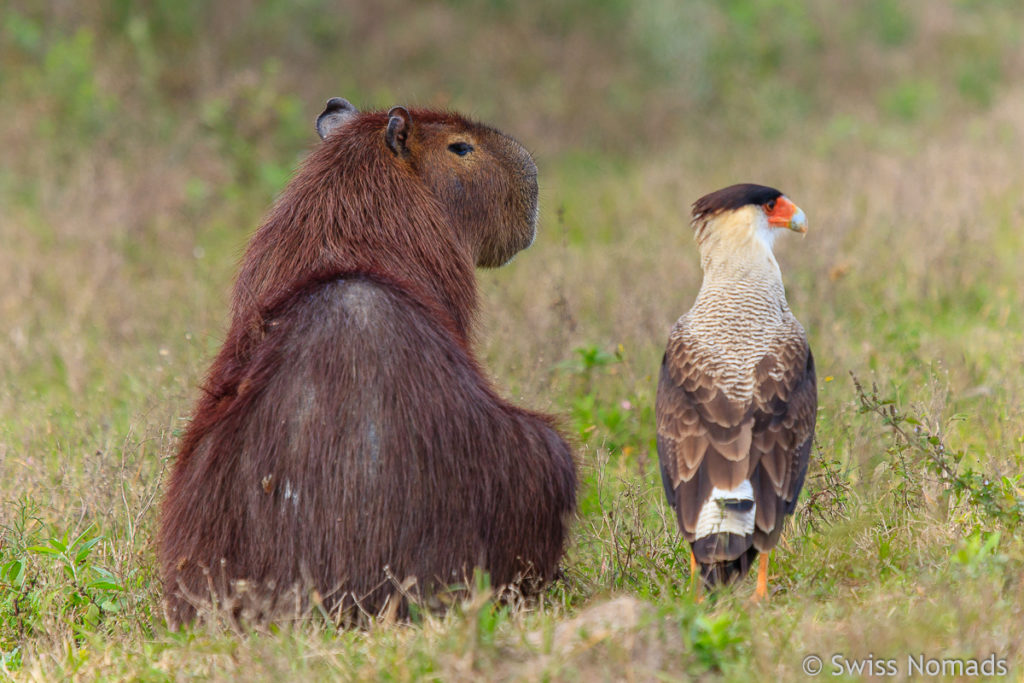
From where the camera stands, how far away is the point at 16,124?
1123cm

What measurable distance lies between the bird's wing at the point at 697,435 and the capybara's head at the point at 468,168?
107cm

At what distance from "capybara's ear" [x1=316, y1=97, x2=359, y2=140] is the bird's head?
160cm

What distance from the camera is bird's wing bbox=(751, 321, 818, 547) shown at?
13.0 ft

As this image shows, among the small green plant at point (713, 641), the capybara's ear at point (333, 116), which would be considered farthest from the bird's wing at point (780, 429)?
the capybara's ear at point (333, 116)

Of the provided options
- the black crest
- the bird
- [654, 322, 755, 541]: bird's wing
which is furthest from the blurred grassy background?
the black crest

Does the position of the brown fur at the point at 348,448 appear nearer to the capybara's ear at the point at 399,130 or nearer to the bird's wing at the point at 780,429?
the capybara's ear at the point at 399,130

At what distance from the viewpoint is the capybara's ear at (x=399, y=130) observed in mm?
4512

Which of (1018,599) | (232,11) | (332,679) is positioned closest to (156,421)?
(332,679)

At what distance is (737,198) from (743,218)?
9 cm

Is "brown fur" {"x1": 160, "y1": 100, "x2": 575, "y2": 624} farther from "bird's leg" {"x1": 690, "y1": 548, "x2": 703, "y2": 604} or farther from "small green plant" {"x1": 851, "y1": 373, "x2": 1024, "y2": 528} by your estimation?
"small green plant" {"x1": 851, "y1": 373, "x2": 1024, "y2": 528}

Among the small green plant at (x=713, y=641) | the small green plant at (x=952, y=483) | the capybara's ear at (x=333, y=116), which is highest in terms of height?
the capybara's ear at (x=333, y=116)

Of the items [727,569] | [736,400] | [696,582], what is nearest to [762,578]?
[727,569]

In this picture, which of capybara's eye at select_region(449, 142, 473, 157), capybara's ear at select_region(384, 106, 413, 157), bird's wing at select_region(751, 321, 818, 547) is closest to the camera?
bird's wing at select_region(751, 321, 818, 547)

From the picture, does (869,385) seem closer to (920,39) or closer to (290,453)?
(290,453)
